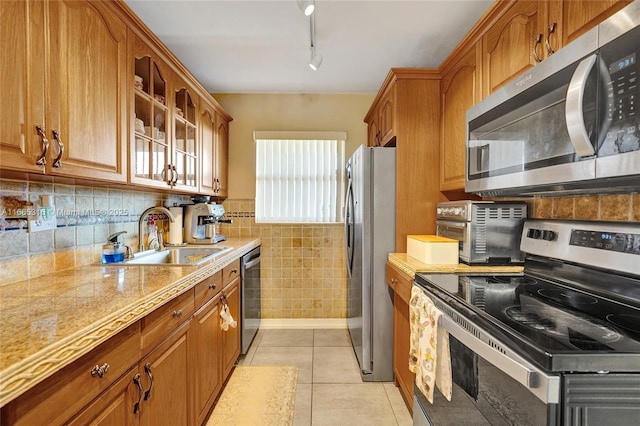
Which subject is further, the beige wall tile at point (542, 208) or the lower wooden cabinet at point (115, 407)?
the beige wall tile at point (542, 208)

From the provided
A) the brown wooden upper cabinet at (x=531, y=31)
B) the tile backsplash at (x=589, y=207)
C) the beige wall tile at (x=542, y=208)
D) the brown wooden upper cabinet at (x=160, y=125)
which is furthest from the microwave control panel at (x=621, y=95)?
the brown wooden upper cabinet at (x=160, y=125)

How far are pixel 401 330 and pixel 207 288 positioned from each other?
1.22 metres

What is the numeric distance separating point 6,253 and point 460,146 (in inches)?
91.0

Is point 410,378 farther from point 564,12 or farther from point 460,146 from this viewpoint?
point 564,12

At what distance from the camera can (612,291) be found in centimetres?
110

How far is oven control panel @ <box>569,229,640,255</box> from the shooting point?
1065mm

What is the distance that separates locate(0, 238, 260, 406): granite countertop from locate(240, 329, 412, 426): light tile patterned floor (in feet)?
3.77

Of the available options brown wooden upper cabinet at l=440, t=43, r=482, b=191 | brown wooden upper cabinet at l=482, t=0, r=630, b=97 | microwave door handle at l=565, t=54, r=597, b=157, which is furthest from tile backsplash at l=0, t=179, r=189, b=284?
brown wooden upper cabinet at l=482, t=0, r=630, b=97

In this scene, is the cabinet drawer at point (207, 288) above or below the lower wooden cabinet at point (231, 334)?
above

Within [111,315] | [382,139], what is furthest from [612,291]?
[382,139]

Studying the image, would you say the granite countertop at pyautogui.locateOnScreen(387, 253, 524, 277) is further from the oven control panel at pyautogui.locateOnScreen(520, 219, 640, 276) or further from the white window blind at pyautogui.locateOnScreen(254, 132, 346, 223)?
the white window blind at pyautogui.locateOnScreen(254, 132, 346, 223)

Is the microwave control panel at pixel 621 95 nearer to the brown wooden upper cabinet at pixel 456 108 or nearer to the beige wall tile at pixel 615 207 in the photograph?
the beige wall tile at pixel 615 207

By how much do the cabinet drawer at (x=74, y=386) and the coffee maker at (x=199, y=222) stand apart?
1711mm

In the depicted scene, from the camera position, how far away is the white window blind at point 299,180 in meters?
3.31
